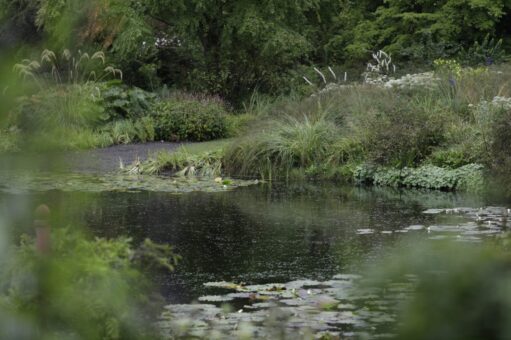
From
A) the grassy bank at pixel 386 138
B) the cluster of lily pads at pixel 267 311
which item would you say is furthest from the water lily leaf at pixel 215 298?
the grassy bank at pixel 386 138

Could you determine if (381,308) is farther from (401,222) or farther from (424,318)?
(401,222)

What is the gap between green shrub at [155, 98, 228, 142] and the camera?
19.4 meters

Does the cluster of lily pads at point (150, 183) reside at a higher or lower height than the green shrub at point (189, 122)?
lower

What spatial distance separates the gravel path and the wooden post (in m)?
11.8

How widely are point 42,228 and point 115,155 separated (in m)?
14.6

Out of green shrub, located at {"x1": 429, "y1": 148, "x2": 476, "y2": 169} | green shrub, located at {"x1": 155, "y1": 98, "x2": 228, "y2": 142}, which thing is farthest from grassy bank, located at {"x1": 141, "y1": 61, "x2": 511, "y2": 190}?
green shrub, located at {"x1": 155, "y1": 98, "x2": 228, "y2": 142}

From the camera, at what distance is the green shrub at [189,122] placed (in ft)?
63.6

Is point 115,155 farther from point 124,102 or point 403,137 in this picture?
point 403,137

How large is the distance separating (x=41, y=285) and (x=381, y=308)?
0.93 m

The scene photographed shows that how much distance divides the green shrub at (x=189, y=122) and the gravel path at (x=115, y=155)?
2.39 ft

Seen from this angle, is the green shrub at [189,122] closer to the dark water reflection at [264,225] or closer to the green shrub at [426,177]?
the dark water reflection at [264,225]

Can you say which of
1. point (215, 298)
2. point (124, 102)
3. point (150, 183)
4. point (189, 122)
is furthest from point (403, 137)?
point (124, 102)

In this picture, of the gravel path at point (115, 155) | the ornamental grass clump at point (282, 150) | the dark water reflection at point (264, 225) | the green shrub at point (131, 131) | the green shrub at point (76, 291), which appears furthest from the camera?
the green shrub at point (131, 131)

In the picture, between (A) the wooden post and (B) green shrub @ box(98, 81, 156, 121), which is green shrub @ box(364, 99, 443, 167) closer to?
(B) green shrub @ box(98, 81, 156, 121)
